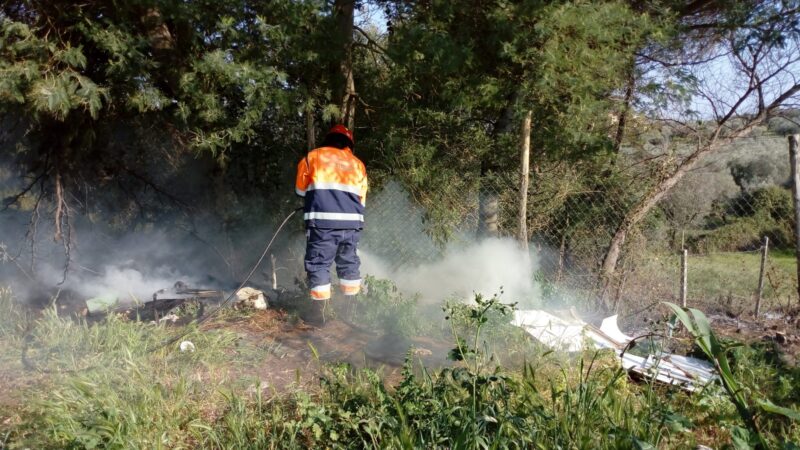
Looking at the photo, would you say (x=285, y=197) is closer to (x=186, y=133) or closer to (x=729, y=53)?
(x=186, y=133)

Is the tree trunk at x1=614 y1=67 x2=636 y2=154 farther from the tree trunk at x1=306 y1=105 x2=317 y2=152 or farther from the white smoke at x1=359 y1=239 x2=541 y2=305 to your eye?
the tree trunk at x1=306 y1=105 x2=317 y2=152

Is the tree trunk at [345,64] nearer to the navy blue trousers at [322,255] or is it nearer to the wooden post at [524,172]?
the navy blue trousers at [322,255]

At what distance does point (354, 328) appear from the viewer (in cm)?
518

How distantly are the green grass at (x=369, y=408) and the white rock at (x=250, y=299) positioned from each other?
138 cm

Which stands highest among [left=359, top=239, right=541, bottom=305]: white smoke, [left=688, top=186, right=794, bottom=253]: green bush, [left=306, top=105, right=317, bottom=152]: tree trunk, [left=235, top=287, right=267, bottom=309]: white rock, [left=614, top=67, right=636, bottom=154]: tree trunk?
[left=614, top=67, right=636, bottom=154]: tree trunk

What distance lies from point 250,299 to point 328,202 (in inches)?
52.7

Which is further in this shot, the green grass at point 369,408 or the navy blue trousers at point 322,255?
the navy blue trousers at point 322,255

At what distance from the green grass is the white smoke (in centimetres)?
184

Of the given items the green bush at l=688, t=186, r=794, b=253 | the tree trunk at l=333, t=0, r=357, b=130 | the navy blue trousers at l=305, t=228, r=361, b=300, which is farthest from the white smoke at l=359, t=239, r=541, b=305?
the green bush at l=688, t=186, r=794, b=253

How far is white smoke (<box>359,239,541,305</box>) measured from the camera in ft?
19.3

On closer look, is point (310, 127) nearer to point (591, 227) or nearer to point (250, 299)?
point (250, 299)

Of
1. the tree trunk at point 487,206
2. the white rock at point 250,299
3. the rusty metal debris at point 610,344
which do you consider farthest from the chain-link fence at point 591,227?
the white rock at point 250,299

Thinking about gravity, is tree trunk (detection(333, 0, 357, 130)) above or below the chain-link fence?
above

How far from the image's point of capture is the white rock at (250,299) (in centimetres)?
553
